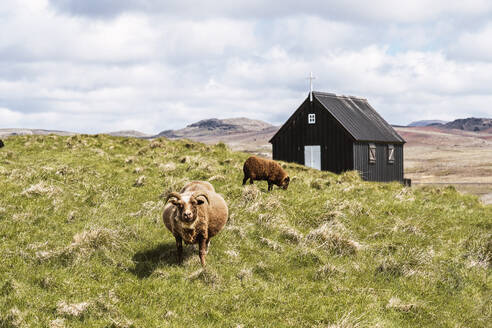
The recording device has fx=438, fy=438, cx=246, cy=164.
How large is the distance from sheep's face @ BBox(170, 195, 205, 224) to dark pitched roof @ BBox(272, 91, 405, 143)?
23.8 metres

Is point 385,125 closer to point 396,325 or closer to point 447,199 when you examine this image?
point 447,199

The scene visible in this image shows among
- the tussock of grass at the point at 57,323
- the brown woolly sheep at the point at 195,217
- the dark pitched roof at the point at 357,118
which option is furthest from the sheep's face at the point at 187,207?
the dark pitched roof at the point at 357,118

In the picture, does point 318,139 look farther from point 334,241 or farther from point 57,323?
point 57,323

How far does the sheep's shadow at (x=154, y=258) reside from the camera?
28.1ft

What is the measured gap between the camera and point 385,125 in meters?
37.1

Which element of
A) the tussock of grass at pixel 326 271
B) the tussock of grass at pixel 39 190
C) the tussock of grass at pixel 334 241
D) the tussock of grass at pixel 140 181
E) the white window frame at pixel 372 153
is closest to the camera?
the tussock of grass at pixel 326 271

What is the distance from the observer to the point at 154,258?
30.2 ft

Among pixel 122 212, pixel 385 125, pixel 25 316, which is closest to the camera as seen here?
pixel 25 316

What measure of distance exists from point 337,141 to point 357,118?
4006mm

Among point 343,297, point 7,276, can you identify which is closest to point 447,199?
point 343,297

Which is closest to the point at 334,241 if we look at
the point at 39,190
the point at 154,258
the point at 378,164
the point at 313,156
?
the point at 154,258

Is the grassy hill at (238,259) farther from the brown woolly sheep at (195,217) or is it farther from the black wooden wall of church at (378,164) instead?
the black wooden wall of church at (378,164)

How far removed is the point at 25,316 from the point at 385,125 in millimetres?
34486

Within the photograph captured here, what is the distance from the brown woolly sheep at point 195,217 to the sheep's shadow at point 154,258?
34 centimetres
